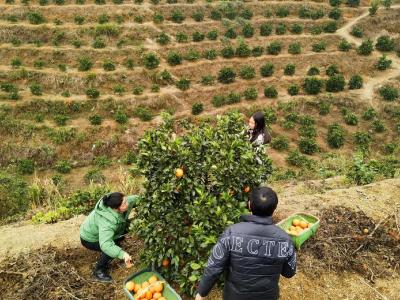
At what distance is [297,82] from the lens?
26.1m

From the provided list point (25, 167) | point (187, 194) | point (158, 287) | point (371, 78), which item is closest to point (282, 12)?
point (371, 78)

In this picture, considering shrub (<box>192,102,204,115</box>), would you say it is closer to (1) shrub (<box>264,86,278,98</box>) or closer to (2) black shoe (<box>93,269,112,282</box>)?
(1) shrub (<box>264,86,278,98</box>)

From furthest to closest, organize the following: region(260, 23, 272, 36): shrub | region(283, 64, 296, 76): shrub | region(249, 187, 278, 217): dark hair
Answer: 1. region(260, 23, 272, 36): shrub
2. region(283, 64, 296, 76): shrub
3. region(249, 187, 278, 217): dark hair

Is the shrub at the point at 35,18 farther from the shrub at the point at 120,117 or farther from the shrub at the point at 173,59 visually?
the shrub at the point at 120,117

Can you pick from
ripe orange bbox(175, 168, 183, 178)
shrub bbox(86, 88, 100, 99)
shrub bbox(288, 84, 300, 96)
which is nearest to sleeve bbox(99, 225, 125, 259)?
ripe orange bbox(175, 168, 183, 178)

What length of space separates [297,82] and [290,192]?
59.8 ft

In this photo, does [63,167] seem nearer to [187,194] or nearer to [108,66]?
[108,66]

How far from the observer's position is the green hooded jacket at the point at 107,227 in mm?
5086

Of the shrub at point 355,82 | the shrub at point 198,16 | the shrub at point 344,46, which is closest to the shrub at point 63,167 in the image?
the shrub at point 198,16

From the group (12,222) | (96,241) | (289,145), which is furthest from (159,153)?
(289,145)

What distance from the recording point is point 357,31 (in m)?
30.6

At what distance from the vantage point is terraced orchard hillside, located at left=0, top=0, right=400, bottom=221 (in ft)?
68.5

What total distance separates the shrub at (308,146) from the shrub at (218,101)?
5.70 meters

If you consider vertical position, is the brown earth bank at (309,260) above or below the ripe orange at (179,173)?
below
